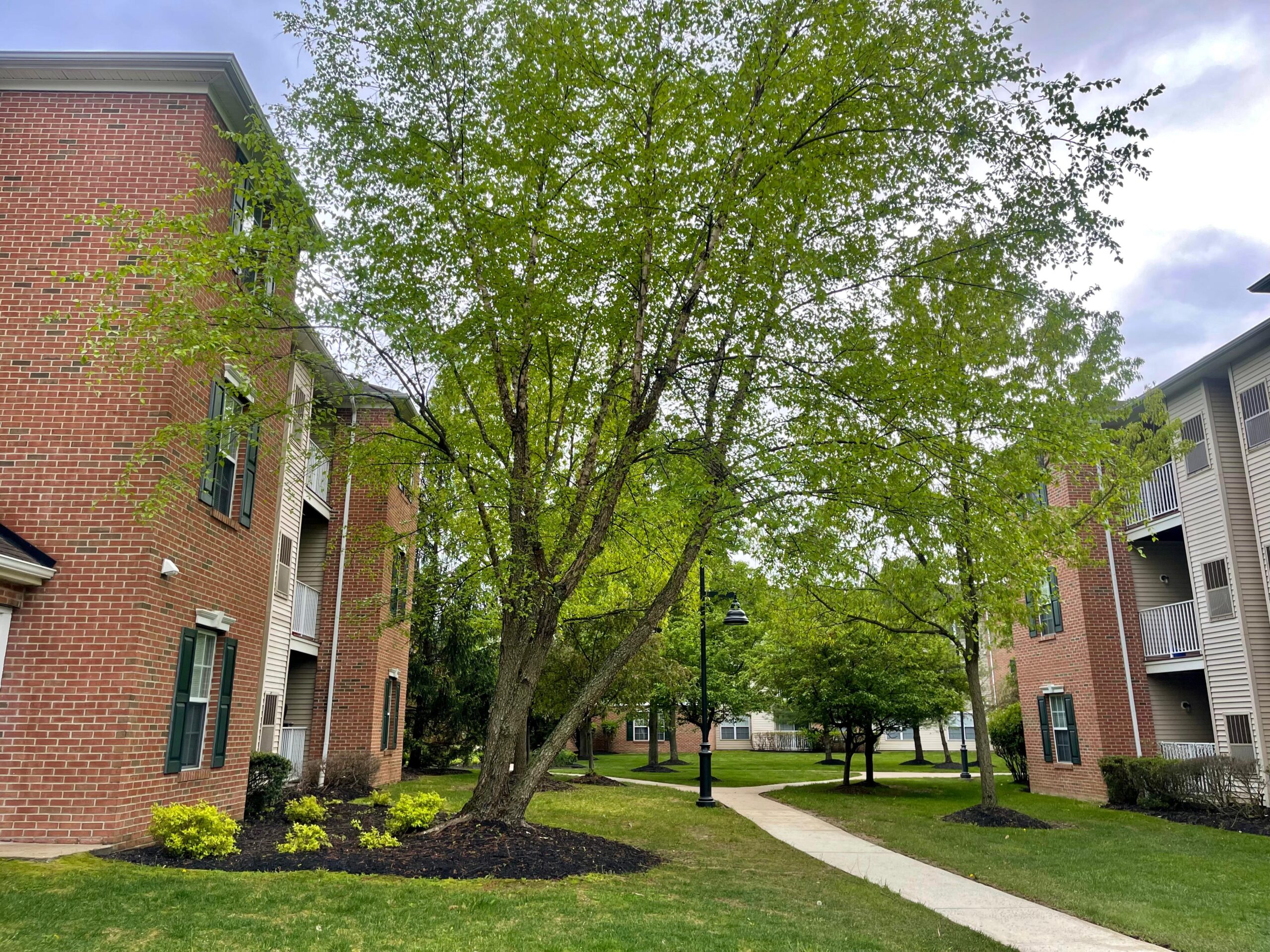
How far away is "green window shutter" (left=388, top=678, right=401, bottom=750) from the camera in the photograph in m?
22.0

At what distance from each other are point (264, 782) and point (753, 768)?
1126 inches

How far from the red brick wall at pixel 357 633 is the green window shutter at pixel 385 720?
138 millimetres

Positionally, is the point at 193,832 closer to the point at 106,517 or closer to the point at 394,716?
the point at 106,517

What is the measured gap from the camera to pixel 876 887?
10.1 metres

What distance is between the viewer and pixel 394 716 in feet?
73.5

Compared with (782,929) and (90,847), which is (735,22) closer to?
(782,929)

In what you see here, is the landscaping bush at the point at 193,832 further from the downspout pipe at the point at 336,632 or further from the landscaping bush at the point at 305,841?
the downspout pipe at the point at 336,632

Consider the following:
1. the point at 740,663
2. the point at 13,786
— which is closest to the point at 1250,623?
the point at 740,663

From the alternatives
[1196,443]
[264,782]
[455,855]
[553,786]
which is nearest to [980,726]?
[1196,443]

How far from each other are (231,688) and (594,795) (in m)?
11.1

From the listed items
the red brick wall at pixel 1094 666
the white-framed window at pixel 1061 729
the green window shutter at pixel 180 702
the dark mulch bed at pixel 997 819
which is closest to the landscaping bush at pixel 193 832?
the green window shutter at pixel 180 702

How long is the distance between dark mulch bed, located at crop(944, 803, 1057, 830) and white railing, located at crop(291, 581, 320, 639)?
13752 millimetres

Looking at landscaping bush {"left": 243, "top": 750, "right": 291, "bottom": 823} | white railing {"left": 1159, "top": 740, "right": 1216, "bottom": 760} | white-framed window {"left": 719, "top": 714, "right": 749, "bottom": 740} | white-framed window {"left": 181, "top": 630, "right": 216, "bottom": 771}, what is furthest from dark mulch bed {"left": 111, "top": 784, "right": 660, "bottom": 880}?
white-framed window {"left": 719, "top": 714, "right": 749, "bottom": 740}

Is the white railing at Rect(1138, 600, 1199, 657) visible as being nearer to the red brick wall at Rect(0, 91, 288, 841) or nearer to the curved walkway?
the curved walkway
